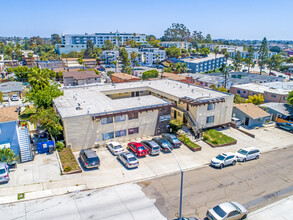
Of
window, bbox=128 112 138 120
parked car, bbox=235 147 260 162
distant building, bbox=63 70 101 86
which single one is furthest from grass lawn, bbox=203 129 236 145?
distant building, bbox=63 70 101 86

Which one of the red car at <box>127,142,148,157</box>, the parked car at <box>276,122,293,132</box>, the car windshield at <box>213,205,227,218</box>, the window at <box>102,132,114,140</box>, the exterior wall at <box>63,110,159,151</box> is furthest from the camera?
the parked car at <box>276,122,293,132</box>

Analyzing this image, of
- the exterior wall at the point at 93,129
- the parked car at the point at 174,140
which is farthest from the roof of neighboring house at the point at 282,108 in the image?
the exterior wall at the point at 93,129

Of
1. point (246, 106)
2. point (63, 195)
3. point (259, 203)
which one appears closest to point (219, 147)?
point (259, 203)

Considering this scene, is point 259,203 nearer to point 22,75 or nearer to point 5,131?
point 5,131

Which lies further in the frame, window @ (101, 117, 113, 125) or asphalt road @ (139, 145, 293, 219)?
window @ (101, 117, 113, 125)

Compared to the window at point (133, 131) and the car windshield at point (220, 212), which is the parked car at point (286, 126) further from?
the car windshield at point (220, 212)

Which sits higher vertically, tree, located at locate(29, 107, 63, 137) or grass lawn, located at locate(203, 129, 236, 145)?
tree, located at locate(29, 107, 63, 137)

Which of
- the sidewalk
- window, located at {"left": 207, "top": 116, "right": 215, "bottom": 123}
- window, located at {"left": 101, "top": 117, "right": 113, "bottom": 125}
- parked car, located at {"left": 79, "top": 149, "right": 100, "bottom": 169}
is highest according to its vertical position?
window, located at {"left": 101, "top": 117, "right": 113, "bottom": 125}

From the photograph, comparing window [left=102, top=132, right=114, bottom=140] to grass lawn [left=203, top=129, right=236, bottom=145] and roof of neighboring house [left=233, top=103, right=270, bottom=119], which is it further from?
roof of neighboring house [left=233, top=103, right=270, bottom=119]
